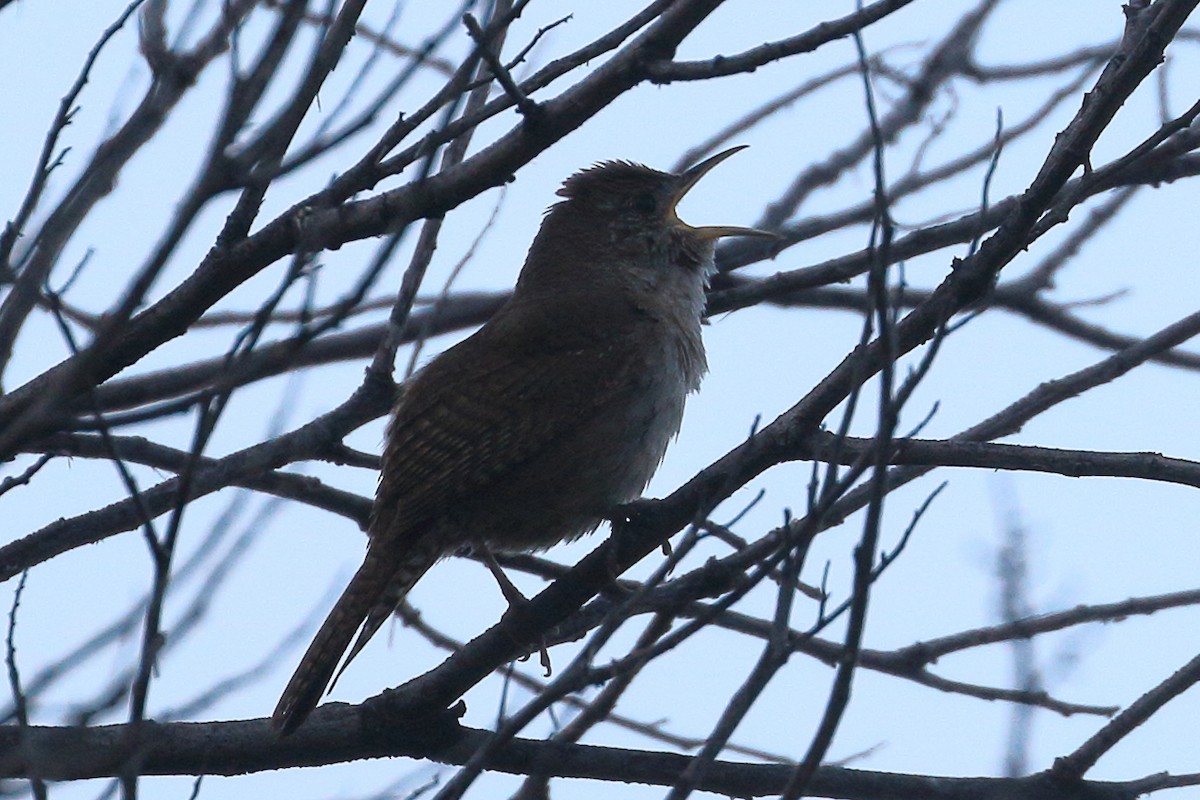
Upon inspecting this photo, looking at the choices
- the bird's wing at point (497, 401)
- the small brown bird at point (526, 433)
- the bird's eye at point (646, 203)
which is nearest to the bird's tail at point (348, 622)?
the small brown bird at point (526, 433)

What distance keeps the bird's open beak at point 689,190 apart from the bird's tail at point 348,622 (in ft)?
6.25

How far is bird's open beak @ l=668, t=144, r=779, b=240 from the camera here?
615 cm

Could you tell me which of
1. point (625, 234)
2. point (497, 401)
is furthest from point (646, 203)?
point (497, 401)

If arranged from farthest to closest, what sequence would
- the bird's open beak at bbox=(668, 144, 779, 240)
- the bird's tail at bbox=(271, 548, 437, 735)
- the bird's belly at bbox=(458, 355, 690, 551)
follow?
the bird's open beak at bbox=(668, 144, 779, 240)
the bird's belly at bbox=(458, 355, 690, 551)
the bird's tail at bbox=(271, 548, 437, 735)

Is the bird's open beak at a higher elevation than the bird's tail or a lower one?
higher

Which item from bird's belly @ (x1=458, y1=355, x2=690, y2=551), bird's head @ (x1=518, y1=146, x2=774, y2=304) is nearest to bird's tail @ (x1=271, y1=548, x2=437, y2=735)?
A: bird's belly @ (x1=458, y1=355, x2=690, y2=551)

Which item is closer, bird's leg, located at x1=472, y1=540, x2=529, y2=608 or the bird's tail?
the bird's tail

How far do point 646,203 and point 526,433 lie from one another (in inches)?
64.8

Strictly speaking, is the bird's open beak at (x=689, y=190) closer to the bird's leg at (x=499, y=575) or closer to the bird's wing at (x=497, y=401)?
the bird's wing at (x=497, y=401)

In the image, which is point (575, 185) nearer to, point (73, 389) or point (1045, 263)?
point (1045, 263)

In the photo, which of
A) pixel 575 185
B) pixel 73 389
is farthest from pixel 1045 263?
pixel 73 389

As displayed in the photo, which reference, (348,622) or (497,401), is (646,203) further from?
(348,622)

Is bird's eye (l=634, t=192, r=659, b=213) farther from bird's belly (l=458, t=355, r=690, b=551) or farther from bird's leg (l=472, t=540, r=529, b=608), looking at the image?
bird's leg (l=472, t=540, r=529, b=608)

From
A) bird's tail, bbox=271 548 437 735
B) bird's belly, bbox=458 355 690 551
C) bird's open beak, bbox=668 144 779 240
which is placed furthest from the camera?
bird's open beak, bbox=668 144 779 240
